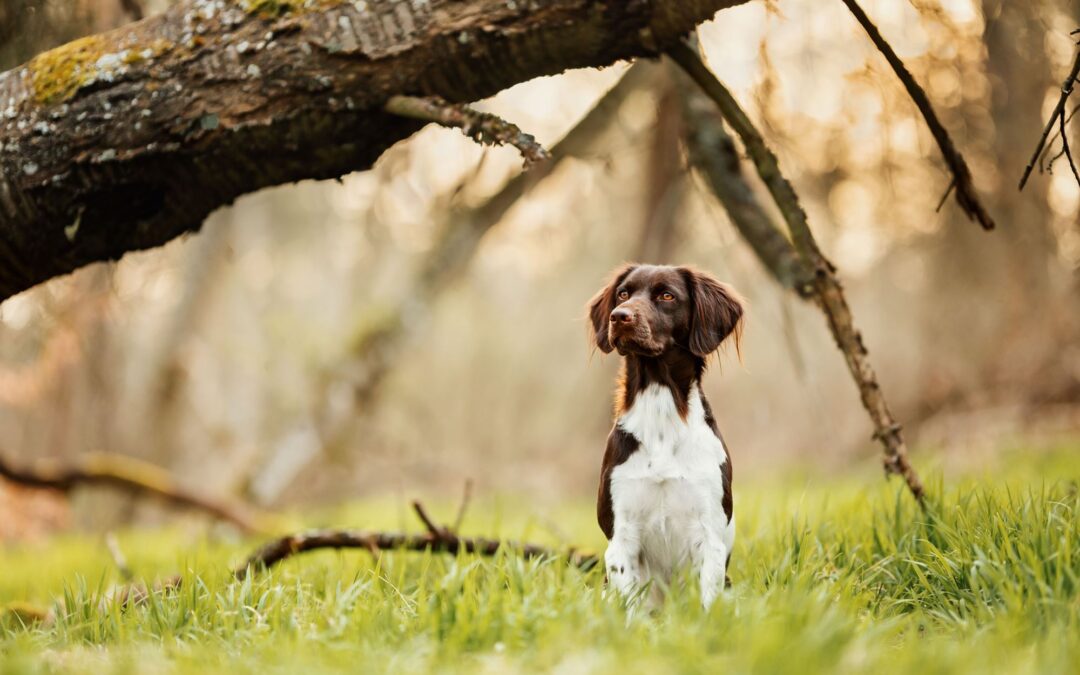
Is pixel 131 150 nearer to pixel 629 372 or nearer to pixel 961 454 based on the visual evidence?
pixel 629 372

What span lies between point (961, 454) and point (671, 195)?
4246mm

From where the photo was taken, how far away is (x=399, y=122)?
10.9ft

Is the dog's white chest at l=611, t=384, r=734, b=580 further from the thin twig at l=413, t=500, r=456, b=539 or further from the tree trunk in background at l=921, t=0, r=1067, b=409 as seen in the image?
the tree trunk in background at l=921, t=0, r=1067, b=409

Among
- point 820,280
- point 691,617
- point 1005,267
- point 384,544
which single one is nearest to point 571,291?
point 1005,267

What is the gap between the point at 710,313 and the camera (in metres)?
3.63

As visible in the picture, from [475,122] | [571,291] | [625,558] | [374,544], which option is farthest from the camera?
[571,291]

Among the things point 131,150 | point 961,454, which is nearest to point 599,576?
point 131,150

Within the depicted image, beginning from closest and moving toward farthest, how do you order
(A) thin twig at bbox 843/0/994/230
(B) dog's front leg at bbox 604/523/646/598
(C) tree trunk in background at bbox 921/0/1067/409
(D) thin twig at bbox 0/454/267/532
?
(A) thin twig at bbox 843/0/994/230
(B) dog's front leg at bbox 604/523/646/598
(D) thin twig at bbox 0/454/267/532
(C) tree trunk in background at bbox 921/0/1067/409

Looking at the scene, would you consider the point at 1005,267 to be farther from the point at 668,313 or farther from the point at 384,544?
the point at 384,544

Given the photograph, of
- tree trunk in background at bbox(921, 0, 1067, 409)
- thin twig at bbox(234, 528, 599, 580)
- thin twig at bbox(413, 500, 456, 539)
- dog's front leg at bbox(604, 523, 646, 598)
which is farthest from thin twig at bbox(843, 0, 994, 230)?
tree trunk in background at bbox(921, 0, 1067, 409)

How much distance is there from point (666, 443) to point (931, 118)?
163 centimetres

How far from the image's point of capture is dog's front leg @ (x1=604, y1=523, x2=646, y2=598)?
3.28m

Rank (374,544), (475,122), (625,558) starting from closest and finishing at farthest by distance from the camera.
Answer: (475,122) → (625,558) → (374,544)

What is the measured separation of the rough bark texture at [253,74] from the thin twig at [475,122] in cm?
11
